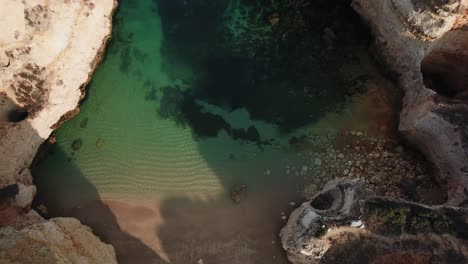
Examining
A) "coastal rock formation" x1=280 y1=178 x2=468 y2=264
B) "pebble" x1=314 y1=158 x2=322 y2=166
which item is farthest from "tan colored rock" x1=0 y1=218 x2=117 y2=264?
"pebble" x1=314 y1=158 x2=322 y2=166

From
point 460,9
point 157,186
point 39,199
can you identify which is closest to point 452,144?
point 460,9

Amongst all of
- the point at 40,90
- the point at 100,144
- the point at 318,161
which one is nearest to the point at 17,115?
the point at 40,90

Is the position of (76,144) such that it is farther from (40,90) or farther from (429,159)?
(429,159)

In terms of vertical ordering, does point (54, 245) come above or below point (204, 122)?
below

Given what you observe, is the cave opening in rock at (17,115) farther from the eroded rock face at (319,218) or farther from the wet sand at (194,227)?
the eroded rock face at (319,218)

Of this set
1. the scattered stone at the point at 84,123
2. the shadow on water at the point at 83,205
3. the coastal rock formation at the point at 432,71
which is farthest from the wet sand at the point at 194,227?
the coastal rock formation at the point at 432,71

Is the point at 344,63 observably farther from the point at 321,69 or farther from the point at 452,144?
the point at 452,144
